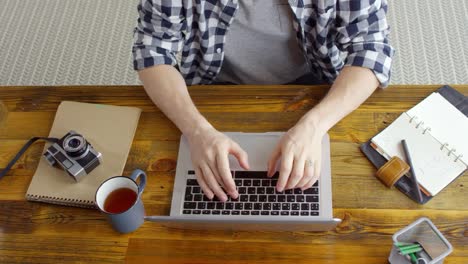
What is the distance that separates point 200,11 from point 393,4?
1.39 meters

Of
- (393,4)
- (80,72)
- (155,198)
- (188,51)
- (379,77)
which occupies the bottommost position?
(80,72)

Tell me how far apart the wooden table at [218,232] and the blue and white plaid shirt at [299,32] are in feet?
0.34

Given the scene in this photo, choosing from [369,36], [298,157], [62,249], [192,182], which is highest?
[369,36]

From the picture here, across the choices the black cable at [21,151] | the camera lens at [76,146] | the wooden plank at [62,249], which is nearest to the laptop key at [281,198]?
the wooden plank at [62,249]

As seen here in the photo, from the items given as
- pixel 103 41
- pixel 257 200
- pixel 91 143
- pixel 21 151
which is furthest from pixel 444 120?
pixel 103 41

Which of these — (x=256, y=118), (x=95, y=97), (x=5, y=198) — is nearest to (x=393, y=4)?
(x=256, y=118)

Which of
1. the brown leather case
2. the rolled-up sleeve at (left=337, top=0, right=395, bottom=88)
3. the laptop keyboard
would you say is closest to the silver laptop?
the laptop keyboard

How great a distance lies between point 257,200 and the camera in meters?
0.92

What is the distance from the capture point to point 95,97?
1146 mm

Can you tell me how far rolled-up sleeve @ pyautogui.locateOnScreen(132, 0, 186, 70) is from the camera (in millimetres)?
1058

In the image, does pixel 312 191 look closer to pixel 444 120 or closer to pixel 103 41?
pixel 444 120

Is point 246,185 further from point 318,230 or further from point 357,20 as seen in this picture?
point 357,20

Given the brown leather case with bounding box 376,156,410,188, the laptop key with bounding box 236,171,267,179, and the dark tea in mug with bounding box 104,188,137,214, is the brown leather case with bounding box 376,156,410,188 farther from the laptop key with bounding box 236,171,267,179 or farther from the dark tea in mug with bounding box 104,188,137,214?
the dark tea in mug with bounding box 104,188,137,214

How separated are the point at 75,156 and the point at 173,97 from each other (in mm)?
255
